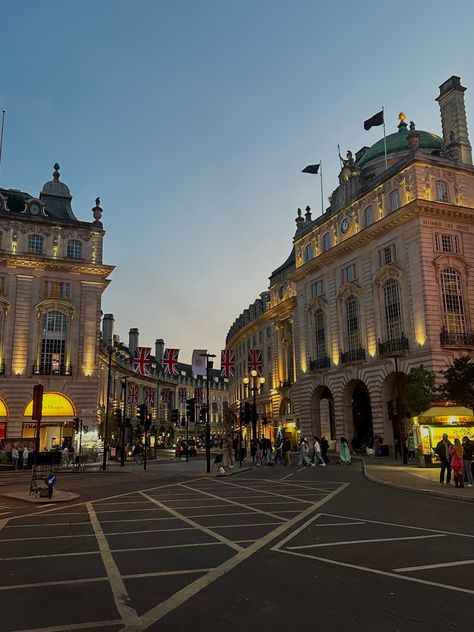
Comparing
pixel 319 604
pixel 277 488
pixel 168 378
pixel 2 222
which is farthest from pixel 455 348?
pixel 168 378

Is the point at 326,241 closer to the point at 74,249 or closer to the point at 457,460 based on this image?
the point at 74,249

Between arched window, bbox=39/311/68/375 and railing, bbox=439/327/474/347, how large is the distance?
32.3 m

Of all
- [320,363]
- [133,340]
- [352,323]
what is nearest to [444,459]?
[352,323]

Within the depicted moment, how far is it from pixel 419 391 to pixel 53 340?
1307 inches

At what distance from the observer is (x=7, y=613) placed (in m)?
6.09

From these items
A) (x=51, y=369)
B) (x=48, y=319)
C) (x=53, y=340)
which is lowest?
(x=51, y=369)

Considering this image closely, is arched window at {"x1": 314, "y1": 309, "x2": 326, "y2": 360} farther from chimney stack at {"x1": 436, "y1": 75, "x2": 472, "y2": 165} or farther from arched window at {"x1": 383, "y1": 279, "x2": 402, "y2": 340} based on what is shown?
chimney stack at {"x1": 436, "y1": 75, "x2": 472, "y2": 165}

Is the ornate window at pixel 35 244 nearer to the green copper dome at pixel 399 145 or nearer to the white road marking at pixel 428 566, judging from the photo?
the green copper dome at pixel 399 145

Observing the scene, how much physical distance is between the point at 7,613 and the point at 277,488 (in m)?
15.6

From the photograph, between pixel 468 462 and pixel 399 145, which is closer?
pixel 468 462

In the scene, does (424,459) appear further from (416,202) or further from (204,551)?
(204,551)

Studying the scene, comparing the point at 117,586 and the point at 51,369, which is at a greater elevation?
the point at 51,369

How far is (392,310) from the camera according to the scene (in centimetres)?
4344

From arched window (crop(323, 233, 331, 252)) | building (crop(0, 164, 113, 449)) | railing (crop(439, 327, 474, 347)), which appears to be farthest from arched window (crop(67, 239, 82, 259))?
railing (crop(439, 327, 474, 347))
